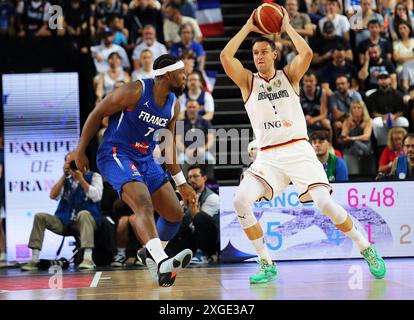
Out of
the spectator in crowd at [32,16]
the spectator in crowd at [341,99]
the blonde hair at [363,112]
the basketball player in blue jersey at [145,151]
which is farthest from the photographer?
the spectator in crowd at [32,16]

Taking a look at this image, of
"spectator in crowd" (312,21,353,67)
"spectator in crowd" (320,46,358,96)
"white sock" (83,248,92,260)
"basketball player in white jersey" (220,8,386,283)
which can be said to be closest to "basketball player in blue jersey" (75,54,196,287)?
"basketball player in white jersey" (220,8,386,283)

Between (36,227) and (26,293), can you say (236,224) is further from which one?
(26,293)

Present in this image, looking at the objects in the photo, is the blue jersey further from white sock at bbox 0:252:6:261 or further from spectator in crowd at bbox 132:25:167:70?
spectator in crowd at bbox 132:25:167:70

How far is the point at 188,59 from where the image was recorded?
1355 centimetres

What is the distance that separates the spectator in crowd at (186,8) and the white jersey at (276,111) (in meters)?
6.90

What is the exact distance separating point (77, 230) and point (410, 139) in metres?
4.59

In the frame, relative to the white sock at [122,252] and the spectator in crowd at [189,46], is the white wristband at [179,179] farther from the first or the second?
the spectator in crowd at [189,46]

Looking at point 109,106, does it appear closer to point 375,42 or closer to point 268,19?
point 268,19

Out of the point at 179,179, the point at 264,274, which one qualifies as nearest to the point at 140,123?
the point at 179,179

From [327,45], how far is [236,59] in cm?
624

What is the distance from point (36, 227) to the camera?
11.0 metres

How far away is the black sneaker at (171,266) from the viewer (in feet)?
24.8

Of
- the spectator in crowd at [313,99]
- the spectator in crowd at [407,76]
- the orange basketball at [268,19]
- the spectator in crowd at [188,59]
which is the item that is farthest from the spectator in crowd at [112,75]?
the orange basketball at [268,19]
